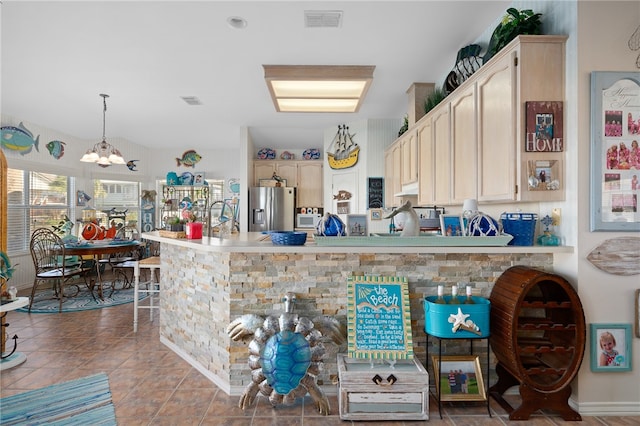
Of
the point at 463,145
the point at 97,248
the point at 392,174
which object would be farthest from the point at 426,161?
the point at 97,248

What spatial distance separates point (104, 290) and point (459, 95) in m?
5.56

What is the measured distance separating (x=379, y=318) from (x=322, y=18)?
2.23 m

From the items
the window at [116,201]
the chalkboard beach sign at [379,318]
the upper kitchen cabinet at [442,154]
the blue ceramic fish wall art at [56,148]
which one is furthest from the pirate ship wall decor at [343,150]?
the blue ceramic fish wall art at [56,148]

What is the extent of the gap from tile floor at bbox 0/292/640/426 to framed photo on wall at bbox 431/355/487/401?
0.30 ft

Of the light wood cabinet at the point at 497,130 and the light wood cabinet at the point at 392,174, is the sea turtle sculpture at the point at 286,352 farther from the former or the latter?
the light wood cabinet at the point at 392,174

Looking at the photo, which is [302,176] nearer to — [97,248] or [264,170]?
[264,170]

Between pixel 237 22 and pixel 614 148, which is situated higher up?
pixel 237 22

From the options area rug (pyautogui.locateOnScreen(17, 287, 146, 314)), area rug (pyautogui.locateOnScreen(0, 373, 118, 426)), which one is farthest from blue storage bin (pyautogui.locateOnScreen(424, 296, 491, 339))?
area rug (pyautogui.locateOnScreen(17, 287, 146, 314))

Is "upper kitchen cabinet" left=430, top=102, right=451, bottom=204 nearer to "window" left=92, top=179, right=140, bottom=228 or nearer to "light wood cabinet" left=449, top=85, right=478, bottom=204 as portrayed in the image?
"light wood cabinet" left=449, top=85, right=478, bottom=204

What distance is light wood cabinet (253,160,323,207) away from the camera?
21.2ft

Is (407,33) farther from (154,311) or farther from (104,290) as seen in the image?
(104,290)

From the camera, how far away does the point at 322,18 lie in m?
2.62

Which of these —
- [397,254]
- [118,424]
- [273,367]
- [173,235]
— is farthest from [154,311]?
[397,254]

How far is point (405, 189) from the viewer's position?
14.0 ft
